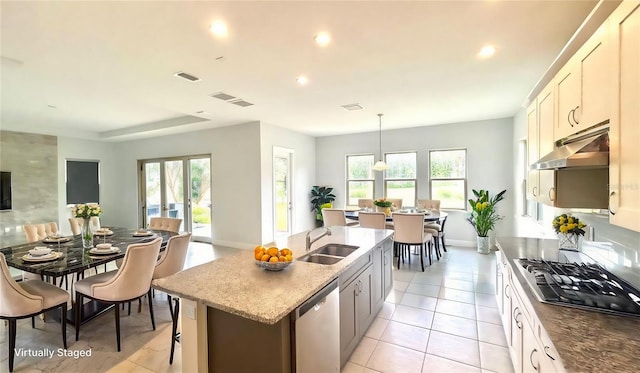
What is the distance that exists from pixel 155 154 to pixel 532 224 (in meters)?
8.46

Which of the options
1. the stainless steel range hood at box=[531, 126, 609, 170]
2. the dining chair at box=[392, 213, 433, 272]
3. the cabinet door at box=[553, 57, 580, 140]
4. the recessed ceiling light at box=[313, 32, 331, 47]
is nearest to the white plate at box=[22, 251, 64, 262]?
the recessed ceiling light at box=[313, 32, 331, 47]

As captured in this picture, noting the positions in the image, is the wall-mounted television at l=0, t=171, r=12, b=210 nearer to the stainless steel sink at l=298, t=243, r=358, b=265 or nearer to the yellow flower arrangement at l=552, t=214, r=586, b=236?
the stainless steel sink at l=298, t=243, r=358, b=265

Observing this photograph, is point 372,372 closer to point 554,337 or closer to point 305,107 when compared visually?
point 554,337

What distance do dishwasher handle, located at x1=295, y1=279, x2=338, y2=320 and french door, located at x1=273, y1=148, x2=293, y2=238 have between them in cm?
461

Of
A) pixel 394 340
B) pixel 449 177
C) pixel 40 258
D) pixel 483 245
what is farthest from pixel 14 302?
pixel 449 177

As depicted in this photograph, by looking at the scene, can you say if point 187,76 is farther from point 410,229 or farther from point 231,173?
point 410,229

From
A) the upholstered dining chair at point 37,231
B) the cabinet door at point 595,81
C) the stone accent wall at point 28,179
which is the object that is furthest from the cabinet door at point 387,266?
the stone accent wall at point 28,179

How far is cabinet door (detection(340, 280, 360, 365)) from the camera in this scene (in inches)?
81.5

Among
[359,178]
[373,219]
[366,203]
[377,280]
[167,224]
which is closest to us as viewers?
[377,280]

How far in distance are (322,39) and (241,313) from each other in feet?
7.62

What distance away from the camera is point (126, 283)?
247cm

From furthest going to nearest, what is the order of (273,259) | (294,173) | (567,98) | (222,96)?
(294,173)
(222,96)
(273,259)
(567,98)

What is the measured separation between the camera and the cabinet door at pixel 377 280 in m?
2.74

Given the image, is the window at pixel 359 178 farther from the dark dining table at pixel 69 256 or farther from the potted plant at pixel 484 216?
the dark dining table at pixel 69 256
